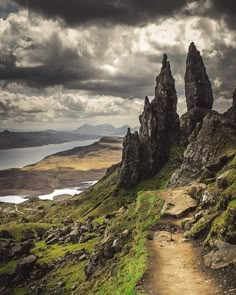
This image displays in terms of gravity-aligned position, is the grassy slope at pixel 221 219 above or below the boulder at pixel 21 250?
above

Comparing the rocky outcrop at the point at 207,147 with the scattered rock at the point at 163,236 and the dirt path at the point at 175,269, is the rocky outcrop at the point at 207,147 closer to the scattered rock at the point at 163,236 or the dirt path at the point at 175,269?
the scattered rock at the point at 163,236

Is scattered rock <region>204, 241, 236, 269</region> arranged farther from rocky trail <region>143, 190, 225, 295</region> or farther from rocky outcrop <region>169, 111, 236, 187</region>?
rocky outcrop <region>169, 111, 236, 187</region>

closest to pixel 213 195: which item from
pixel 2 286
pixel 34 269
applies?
pixel 34 269

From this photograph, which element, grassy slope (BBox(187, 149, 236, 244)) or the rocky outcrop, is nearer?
grassy slope (BBox(187, 149, 236, 244))

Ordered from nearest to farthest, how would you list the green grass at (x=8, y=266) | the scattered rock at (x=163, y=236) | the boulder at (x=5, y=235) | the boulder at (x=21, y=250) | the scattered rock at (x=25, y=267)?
1. the scattered rock at (x=163, y=236)
2. the scattered rock at (x=25, y=267)
3. the green grass at (x=8, y=266)
4. the boulder at (x=21, y=250)
5. the boulder at (x=5, y=235)

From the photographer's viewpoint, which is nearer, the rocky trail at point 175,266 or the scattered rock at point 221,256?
the rocky trail at point 175,266

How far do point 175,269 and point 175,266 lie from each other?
0.92m

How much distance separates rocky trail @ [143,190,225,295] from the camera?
33.1m

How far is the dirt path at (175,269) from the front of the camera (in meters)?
33.0

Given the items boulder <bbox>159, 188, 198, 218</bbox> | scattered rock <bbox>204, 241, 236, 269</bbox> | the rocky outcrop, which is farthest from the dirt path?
the rocky outcrop

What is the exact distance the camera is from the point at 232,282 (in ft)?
105

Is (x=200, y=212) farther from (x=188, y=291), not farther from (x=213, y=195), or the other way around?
(x=188, y=291)

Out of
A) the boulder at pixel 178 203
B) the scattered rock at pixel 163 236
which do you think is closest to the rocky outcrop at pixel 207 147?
the boulder at pixel 178 203

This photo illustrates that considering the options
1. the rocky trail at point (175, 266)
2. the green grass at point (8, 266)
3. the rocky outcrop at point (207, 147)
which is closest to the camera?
the rocky trail at point (175, 266)
